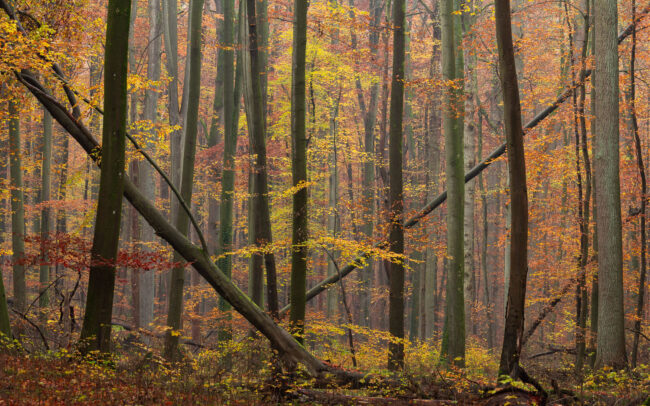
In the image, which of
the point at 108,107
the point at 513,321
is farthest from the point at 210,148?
the point at 513,321

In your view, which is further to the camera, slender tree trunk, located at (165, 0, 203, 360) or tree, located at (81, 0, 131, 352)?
slender tree trunk, located at (165, 0, 203, 360)

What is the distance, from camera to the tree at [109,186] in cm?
698

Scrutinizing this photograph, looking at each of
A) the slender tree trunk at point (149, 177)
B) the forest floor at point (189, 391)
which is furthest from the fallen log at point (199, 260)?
the slender tree trunk at point (149, 177)

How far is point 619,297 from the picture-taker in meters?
9.49

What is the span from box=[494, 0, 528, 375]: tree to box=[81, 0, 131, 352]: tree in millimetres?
5131

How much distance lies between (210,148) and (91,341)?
1207 centimetres

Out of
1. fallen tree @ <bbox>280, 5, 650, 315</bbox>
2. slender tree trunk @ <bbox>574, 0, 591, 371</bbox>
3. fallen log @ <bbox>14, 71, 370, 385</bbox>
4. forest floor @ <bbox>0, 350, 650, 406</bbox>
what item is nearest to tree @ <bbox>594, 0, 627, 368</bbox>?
slender tree trunk @ <bbox>574, 0, 591, 371</bbox>

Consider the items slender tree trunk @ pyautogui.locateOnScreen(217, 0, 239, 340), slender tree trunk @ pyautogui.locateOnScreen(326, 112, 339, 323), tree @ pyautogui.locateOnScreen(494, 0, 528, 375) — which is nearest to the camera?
tree @ pyautogui.locateOnScreen(494, 0, 528, 375)

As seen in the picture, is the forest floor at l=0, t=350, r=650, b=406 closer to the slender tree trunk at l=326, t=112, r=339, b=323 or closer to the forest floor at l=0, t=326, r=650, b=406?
the forest floor at l=0, t=326, r=650, b=406

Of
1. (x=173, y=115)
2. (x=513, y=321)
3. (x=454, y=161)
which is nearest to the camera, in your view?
(x=513, y=321)

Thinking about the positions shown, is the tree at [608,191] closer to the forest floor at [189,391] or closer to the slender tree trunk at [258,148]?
the forest floor at [189,391]

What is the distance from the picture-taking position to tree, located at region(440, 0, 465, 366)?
35.6 feet

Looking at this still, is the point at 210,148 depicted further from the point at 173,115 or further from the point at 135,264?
the point at 135,264

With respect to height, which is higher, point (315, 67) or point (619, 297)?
point (315, 67)
